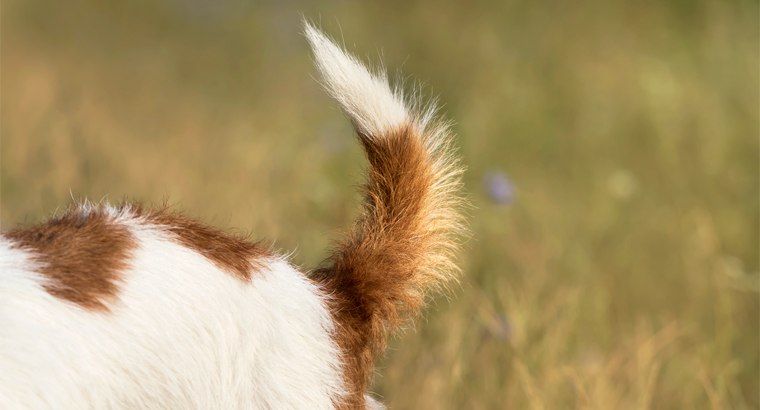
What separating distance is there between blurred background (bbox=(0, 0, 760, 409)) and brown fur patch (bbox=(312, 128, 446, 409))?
1.88ft

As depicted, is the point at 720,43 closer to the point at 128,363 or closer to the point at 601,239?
the point at 601,239

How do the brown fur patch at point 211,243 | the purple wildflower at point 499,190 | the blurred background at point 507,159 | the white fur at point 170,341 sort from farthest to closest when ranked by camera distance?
the purple wildflower at point 499,190 < the blurred background at point 507,159 < the brown fur patch at point 211,243 < the white fur at point 170,341

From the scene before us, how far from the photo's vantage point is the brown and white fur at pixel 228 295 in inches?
39.9

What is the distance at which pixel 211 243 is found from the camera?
4.13 feet

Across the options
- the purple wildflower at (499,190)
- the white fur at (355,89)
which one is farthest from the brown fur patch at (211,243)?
the purple wildflower at (499,190)

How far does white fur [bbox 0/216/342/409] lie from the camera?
0.99 metres

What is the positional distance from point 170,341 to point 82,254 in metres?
0.20

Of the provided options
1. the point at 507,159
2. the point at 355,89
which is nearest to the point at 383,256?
the point at 355,89

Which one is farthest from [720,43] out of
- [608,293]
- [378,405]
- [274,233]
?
[378,405]

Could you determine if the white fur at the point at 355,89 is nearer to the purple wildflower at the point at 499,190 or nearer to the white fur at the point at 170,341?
the white fur at the point at 170,341

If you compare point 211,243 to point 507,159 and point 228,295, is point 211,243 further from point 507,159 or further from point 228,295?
point 507,159

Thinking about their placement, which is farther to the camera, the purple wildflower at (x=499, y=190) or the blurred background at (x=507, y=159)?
the purple wildflower at (x=499, y=190)

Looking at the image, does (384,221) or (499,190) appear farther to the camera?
(499,190)

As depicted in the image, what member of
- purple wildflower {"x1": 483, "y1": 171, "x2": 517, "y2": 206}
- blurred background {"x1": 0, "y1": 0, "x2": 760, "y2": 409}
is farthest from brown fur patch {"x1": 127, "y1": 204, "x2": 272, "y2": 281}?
purple wildflower {"x1": 483, "y1": 171, "x2": 517, "y2": 206}
